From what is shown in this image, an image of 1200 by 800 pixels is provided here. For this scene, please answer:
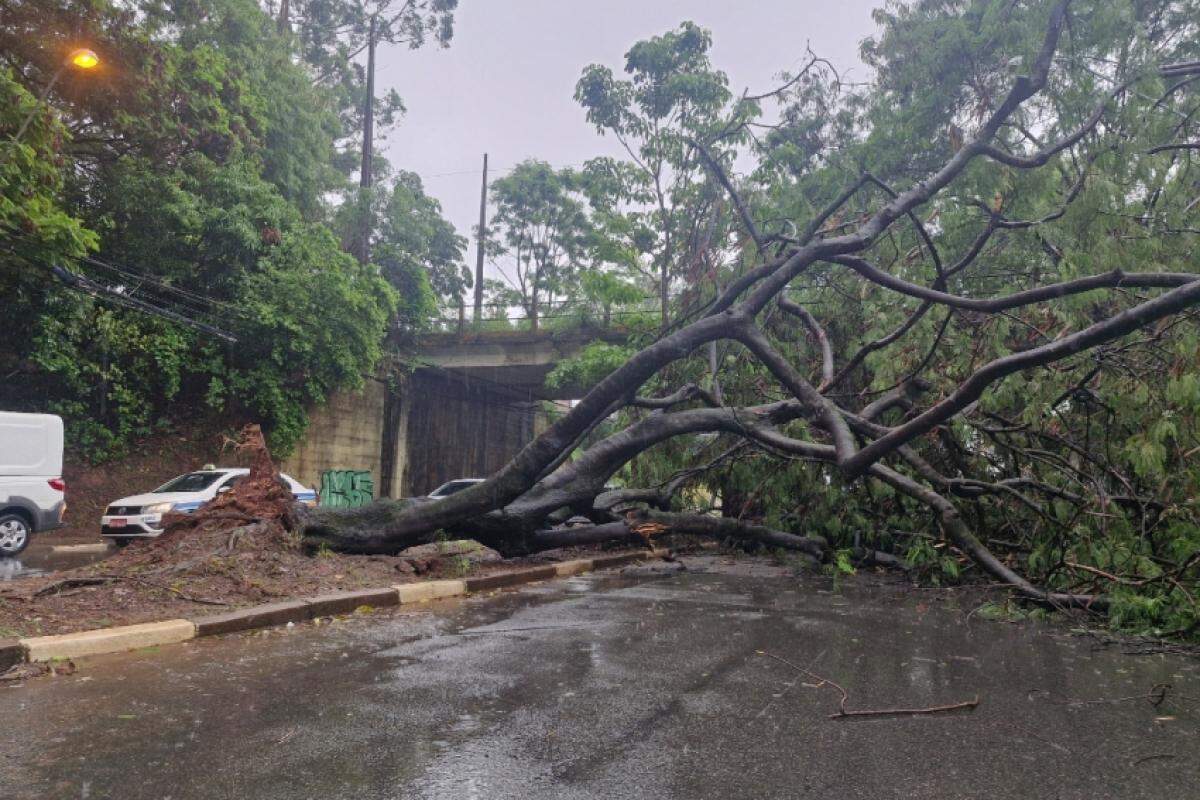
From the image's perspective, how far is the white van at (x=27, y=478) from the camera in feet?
40.8

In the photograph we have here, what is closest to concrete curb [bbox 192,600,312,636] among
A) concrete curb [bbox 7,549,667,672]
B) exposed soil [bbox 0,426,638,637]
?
concrete curb [bbox 7,549,667,672]

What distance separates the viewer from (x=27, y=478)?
41.8 ft

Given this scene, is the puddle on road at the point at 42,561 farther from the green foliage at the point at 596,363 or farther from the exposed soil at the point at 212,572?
the green foliage at the point at 596,363

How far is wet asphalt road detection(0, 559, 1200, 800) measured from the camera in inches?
126

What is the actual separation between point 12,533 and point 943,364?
1417 centimetres

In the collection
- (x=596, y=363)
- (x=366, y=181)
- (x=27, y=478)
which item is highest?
(x=366, y=181)

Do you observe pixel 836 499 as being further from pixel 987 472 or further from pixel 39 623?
pixel 39 623

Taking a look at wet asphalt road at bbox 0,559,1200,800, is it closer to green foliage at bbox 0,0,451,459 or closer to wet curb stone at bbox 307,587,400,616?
wet curb stone at bbox 307,587,400,616

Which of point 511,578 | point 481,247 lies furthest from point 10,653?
point 481,247

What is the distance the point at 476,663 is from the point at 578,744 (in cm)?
185

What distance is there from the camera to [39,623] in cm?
558

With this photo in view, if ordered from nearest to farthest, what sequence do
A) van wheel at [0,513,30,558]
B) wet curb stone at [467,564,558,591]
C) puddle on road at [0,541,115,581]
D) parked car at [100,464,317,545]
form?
wet curb stone at [467,564,558,591]
puddle on road at [0,541,115,581]
van wheel at [0,513,30,558]
parked car at [100,464,317,545]

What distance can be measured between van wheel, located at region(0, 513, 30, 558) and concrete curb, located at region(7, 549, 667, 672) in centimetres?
816

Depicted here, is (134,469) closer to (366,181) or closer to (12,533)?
(12,533)
